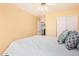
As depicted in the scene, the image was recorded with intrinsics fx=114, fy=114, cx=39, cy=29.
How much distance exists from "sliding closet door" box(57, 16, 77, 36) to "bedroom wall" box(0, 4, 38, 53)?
30 centimetres

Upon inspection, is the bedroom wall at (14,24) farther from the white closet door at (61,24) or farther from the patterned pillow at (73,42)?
the patterned pillow at (73,42)

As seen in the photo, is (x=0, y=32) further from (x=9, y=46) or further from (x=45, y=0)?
(x=45, y=0)

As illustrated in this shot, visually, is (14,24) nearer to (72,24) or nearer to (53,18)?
(53,18)

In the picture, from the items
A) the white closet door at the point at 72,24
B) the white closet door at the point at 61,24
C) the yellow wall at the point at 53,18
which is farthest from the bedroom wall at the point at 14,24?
the white closet door at the point at 72,24

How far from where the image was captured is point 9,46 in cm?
153

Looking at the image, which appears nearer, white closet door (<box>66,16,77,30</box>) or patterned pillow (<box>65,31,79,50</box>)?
patterned pillow (<box>65,31,79,50</box>)

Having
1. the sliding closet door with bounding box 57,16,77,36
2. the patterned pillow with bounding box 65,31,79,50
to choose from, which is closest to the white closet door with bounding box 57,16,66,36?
the sliding closet door with bounding box 57,16,77,36

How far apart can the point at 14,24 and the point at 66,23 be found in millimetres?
687

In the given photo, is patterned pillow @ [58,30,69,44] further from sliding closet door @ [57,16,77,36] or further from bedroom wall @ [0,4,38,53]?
bedroom wall @ [0,4,38,53]

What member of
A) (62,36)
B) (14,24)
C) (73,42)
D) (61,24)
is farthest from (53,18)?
(14,24)

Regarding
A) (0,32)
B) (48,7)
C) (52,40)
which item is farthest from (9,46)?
(48,7)

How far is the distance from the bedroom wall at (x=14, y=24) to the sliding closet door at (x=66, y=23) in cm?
30

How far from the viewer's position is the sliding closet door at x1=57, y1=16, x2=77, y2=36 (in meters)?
1.44

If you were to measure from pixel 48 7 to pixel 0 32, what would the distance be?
2.37 ft
